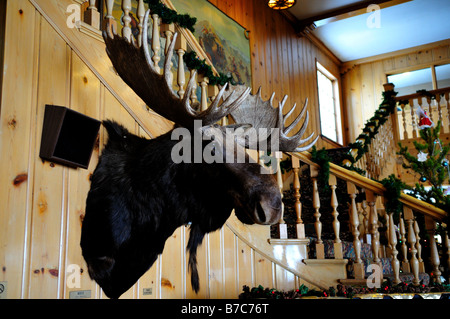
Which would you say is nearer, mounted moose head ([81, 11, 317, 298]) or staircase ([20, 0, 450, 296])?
mounted moose head ([81, 11, 317, 298])

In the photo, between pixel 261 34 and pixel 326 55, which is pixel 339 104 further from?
pixel 261 34

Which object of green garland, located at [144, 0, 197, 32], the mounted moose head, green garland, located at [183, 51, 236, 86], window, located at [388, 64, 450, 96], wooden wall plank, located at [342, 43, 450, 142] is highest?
window, located at [388, 64, 450, 96]

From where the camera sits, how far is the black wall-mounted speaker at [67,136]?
1965 mm

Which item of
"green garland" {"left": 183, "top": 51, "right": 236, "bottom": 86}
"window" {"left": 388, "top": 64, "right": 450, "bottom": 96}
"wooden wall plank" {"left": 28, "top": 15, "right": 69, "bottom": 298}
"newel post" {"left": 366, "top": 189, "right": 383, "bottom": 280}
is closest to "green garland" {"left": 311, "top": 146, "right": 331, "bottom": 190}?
"newel post" {"left": 366, "top": 189, "right": 383, "bottom": 280}

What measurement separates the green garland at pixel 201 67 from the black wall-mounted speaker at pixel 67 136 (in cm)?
105

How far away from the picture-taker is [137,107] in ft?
8.18

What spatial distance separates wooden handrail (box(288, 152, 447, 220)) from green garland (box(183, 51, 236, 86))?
113 centimetres

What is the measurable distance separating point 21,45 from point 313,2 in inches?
284

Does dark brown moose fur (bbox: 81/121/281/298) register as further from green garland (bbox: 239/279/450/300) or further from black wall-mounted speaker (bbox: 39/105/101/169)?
green garland (bbox: 239/279/450/300)

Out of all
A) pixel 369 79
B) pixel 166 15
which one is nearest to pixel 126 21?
pixel 166 15

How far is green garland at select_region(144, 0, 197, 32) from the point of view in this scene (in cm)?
274

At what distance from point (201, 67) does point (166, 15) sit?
42cm

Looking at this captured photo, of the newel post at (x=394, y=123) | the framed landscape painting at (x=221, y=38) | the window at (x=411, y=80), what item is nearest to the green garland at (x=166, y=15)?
the framed landscape painting at (x=221, y=38)
